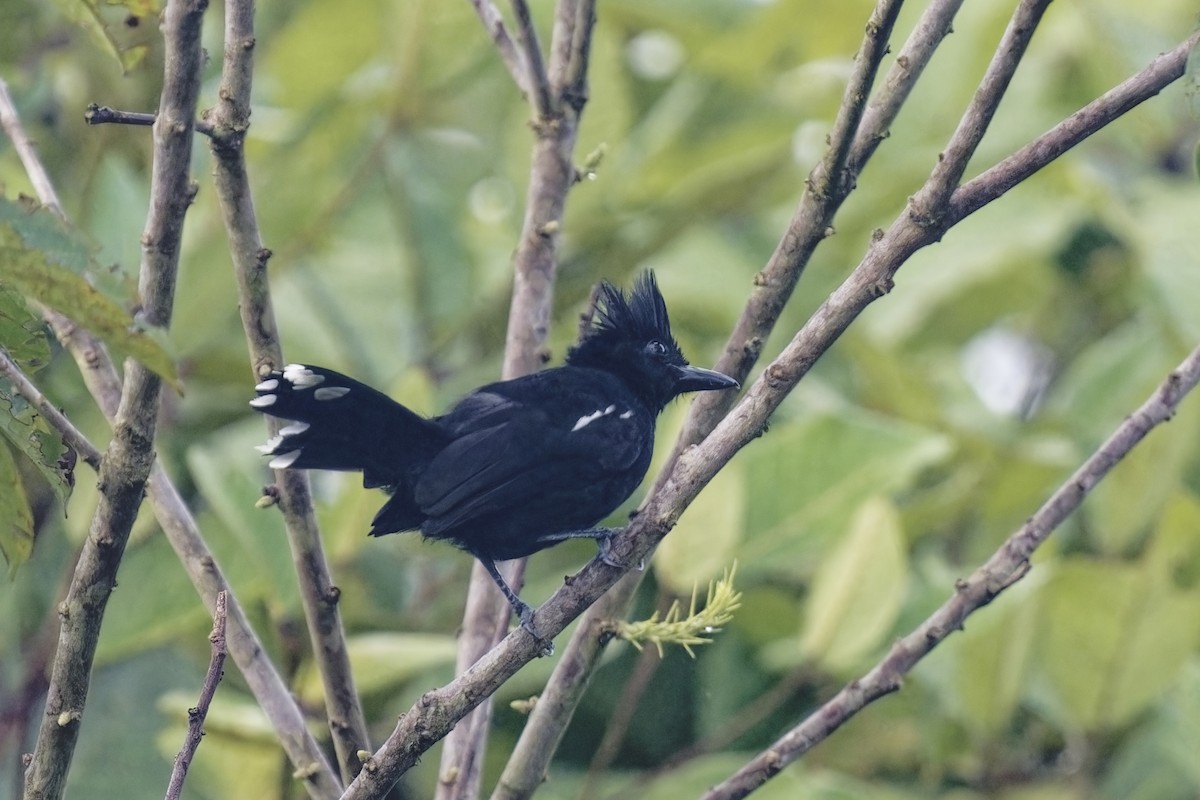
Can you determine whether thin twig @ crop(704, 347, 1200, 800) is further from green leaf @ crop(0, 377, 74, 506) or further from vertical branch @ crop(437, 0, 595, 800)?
green leaf @ crop(0, 377, 74, 506)

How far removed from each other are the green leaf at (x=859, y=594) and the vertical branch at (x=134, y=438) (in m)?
1.80

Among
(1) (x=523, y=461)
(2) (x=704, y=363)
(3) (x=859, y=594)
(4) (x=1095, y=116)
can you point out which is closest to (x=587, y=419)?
(1) (x=523, y=461)

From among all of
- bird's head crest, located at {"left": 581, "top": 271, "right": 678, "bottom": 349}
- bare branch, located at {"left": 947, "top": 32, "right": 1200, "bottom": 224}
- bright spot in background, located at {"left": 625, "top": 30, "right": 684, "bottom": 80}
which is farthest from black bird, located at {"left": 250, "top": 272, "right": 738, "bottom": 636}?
bright spot in background, located at {"left": 625, "top": 30, "right": 684, "bottom": 80}

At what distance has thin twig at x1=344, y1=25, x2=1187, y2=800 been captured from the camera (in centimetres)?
206

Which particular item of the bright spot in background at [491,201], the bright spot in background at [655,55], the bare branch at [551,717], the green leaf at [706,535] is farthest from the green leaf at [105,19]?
the bright spot in background at [491,201]

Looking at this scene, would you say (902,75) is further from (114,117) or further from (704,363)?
(704,363)

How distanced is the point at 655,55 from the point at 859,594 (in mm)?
2671

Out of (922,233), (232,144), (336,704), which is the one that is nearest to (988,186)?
(922,233)

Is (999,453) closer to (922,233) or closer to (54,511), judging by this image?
(922,233)

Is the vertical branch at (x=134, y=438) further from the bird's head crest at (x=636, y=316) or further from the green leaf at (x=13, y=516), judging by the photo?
the bird's head crest at (x=636, y=316)

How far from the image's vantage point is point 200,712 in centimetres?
193

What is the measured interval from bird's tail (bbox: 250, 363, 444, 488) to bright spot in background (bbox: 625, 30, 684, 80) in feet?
7.43

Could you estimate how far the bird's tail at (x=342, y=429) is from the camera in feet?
8.40

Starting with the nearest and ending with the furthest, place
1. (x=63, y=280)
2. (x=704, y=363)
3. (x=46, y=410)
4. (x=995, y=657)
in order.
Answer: (x=63, y=280), (x=46, y=410), (x=995, y=657), (x=704, y=363)
